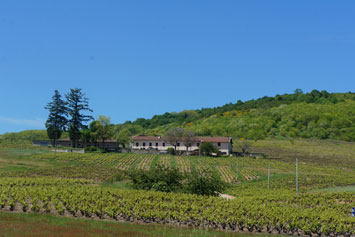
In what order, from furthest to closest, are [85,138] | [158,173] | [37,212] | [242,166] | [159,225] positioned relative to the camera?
[85,138], [242,166], [158,173], [37,212], [159,225]

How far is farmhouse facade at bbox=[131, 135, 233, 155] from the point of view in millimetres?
112125

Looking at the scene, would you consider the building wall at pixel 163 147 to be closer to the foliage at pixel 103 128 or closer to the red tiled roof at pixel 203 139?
the red tiled roof at pixel 203 139

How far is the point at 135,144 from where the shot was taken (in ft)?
402

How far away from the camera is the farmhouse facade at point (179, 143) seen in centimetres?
11212

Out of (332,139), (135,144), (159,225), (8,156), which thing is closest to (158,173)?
(159,225)

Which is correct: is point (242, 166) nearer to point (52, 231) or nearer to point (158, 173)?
point (158, 173)

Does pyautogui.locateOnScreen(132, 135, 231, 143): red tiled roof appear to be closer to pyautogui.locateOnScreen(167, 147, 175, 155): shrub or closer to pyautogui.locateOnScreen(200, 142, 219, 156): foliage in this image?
pyautogui.locateOnScreen(200, 142, 219, 156): foliage

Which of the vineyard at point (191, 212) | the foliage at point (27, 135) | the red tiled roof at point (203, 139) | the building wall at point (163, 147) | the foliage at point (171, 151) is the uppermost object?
the foliage at point (27, 135)

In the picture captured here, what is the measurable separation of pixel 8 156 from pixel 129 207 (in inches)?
2616

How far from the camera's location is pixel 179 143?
117 metres

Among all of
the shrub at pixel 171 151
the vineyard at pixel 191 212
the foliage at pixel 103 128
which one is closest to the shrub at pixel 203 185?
the vineyard at pixel 191 212

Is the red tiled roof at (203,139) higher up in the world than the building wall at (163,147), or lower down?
higher up

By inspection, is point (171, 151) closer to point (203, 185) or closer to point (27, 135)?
point (203, 185)

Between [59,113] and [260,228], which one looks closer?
[260,228]
